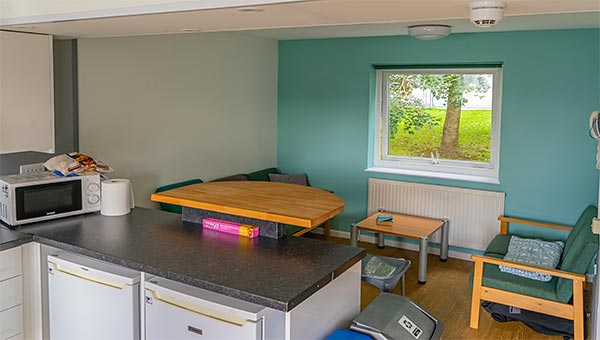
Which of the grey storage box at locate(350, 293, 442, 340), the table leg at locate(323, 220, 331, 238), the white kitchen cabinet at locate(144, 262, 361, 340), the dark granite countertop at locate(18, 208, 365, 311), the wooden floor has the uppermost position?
the dark granite countertop at locate(18, 208, 365, 311)

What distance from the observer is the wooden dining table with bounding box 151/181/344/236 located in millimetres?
2502

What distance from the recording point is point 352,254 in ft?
8.14

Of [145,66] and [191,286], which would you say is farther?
[145,66]

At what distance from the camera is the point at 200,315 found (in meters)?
2.15

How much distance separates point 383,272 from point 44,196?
6.79 ft

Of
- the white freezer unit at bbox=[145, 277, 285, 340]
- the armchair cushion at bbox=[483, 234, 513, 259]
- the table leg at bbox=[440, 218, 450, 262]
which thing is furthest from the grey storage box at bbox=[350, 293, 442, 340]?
the table leg at bbox=[440, 218, 450, 262]

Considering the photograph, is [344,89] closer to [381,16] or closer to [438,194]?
[438,194]

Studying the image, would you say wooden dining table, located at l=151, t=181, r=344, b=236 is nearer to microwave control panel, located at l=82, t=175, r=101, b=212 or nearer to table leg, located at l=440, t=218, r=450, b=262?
microwave control panel, located at l=82, t=175, r=101, b=212

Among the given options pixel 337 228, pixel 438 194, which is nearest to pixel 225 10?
pixel 438 194

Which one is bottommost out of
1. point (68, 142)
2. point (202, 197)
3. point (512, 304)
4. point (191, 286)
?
point (512, 304)

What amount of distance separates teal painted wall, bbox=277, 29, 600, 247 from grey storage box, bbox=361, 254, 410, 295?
6.16 ft

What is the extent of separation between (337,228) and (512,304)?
252 cm

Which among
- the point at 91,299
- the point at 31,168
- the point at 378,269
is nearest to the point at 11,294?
the point at 91,299

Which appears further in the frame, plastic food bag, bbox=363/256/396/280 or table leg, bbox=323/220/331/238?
table leg, bbox=323/220/331/238
